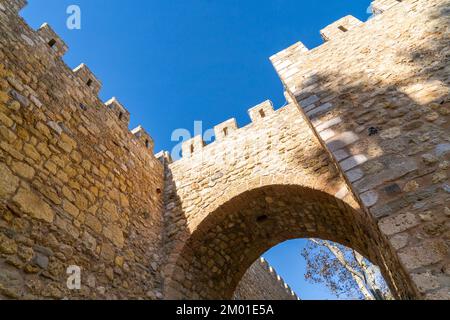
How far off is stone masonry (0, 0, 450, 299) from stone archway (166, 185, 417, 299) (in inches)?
1.1

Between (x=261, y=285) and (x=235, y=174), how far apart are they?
536cm

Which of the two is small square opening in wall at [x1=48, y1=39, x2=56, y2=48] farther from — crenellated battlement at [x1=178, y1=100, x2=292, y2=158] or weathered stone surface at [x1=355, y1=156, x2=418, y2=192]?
weathered stone surface at [x1=355, y1=156, x2=418, y2=192]

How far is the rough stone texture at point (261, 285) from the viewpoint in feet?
25.6

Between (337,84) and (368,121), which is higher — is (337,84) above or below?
above

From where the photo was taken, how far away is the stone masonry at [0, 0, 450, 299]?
2490 millimetres

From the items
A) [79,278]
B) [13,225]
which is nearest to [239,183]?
[79,278]

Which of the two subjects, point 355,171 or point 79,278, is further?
point 79,278

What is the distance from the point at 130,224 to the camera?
14.6ft

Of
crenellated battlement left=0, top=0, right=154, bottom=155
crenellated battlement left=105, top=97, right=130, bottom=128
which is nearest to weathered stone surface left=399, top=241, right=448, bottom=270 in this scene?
crenellated battlement left=0, top=0, right=154, bottom=155

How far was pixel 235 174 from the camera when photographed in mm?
5145
